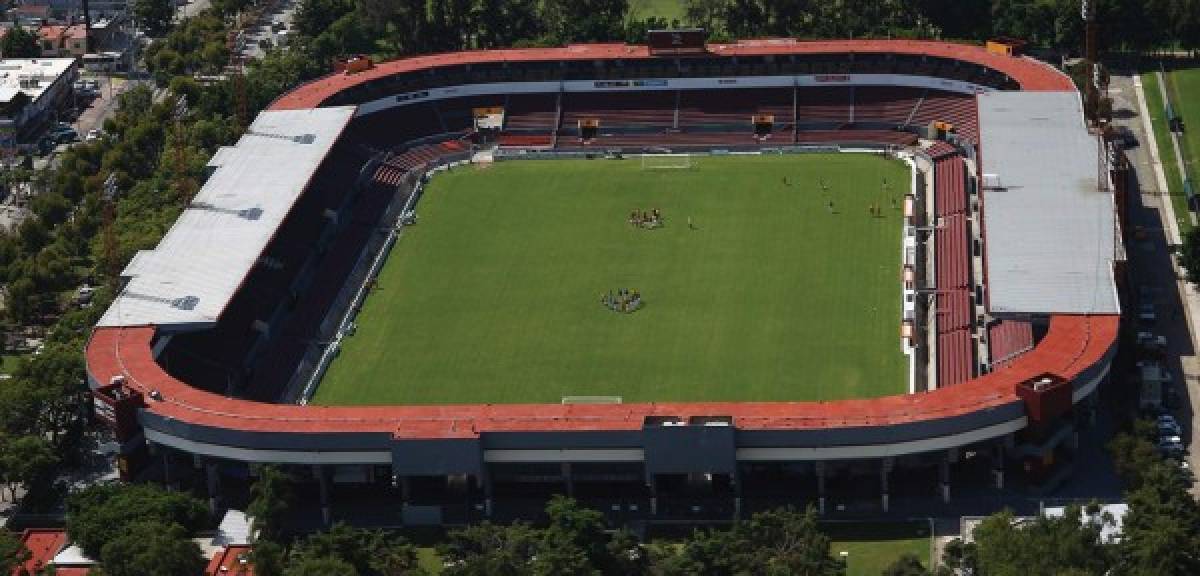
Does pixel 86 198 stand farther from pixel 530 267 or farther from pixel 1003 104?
pixel 1003 104

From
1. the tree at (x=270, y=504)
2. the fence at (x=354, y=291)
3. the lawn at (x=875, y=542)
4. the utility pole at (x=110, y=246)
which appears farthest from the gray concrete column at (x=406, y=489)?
the utility pole at (x=110, y=246)

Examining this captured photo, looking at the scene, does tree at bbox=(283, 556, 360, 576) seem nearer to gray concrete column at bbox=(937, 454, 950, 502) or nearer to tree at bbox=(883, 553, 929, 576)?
tree at bbox=(883, 553, 929, 576)

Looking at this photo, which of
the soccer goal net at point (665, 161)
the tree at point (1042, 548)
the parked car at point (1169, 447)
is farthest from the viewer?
the soccer goal net at point (665, 161)

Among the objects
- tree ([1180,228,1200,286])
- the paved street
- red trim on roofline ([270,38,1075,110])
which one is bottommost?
tree ([1180,228,1200,286])

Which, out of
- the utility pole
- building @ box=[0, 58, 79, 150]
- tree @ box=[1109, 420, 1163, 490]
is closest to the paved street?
building @ box=[0, 58, 79, 150]

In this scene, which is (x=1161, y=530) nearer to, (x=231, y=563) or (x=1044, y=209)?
(x=1044, y=209)

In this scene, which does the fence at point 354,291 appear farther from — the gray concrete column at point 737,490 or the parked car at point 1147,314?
the parked car at point 1147,314
